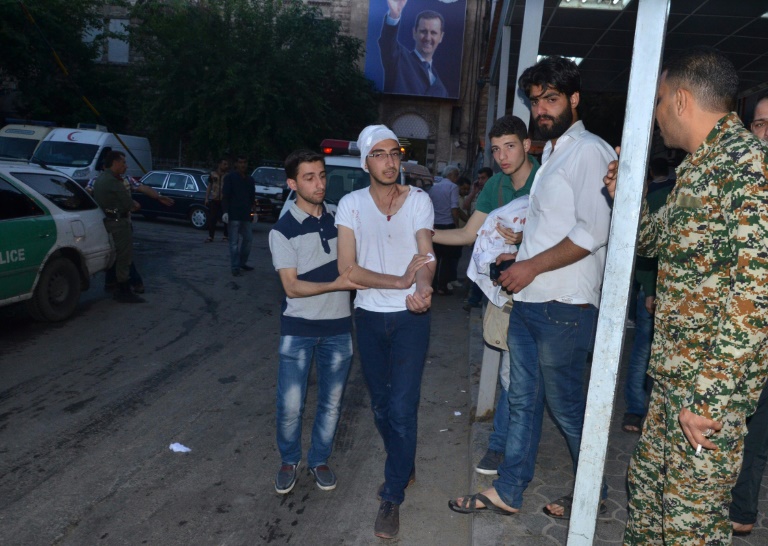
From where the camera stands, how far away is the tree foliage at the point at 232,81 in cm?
2692

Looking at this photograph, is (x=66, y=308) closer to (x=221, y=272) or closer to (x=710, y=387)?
(x=221, y=272)

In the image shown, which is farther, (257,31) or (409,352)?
(257,31)

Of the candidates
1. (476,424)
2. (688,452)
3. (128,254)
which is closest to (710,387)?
(688,452)

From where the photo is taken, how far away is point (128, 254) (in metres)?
9.48

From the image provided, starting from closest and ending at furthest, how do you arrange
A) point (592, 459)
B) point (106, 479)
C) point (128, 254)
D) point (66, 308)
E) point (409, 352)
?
point (592, 459)
point (409, 352)
point (106, 479)
point (66, 308)
point (128, 254)

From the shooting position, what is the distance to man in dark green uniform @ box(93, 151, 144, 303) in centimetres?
922

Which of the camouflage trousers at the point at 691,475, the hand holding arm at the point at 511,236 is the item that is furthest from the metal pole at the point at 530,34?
the camouflage trousers at the point at 691,475

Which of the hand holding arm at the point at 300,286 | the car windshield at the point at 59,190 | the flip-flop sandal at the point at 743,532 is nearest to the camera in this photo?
the flip-flop sandal at the point at 743,532

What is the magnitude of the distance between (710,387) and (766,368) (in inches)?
12.9

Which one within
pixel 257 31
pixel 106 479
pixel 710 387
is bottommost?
pixel 106 479

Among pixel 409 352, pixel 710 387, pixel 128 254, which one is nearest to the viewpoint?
pixel 710 387

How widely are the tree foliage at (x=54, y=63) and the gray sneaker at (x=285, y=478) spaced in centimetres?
2577

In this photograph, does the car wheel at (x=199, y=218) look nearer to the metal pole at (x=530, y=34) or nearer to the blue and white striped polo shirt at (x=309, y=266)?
the metal pole at (x=530, y=34)

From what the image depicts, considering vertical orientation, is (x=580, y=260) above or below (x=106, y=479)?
above
